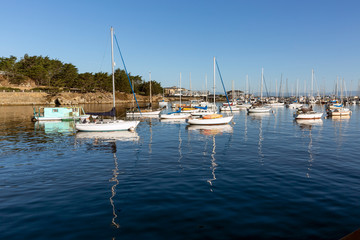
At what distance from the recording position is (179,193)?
13008 mm

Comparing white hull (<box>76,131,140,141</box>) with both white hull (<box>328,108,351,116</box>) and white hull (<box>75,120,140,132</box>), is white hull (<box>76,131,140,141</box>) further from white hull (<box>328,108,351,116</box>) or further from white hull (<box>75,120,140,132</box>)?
white hull (<box>328,108,351,116</box>)

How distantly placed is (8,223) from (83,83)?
5429 inches

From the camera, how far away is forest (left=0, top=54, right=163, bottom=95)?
124m

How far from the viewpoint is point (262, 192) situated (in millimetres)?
13047

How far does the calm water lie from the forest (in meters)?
117

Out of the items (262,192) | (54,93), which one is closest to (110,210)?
(262,192)

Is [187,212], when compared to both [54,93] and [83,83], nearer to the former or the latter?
[54,93]

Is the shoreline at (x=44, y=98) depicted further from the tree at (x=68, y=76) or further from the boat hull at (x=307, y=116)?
the boat hull at (x=307, y=116)

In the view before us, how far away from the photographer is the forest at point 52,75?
12431 centimetres

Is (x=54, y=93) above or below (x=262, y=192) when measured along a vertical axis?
above

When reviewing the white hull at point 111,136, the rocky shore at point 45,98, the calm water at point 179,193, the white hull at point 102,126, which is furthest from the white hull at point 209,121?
the rocky shore at point 45,98

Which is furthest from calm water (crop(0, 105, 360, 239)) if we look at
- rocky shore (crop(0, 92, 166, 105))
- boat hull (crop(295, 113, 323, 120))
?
rocky shore (crop(0, 92, 166, 105))

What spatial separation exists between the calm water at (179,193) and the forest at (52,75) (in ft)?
383

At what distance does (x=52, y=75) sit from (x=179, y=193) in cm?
14503
